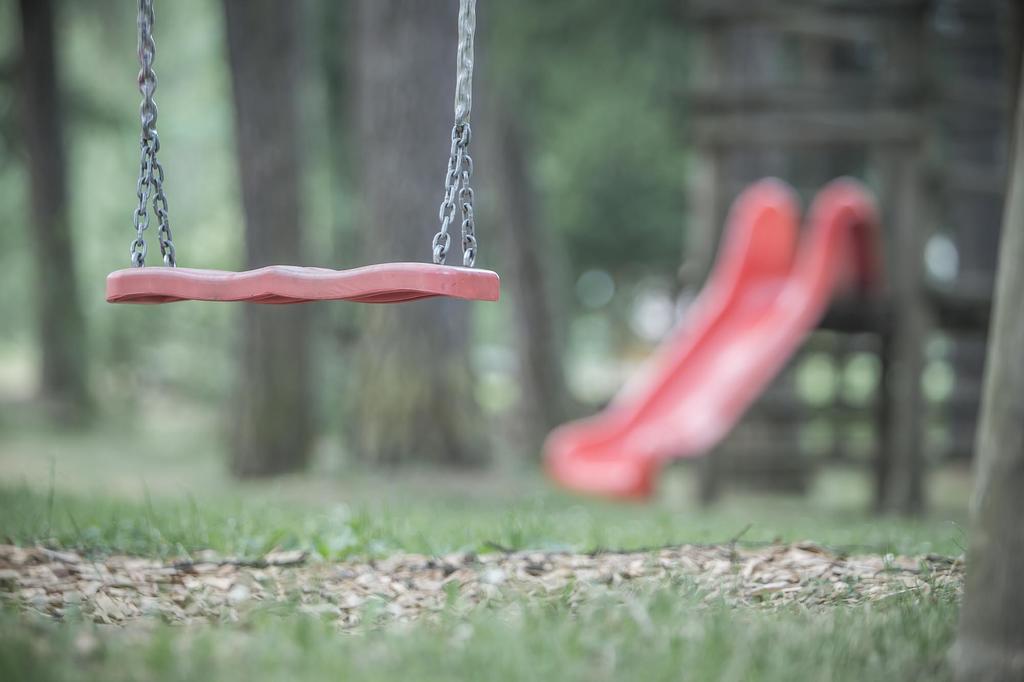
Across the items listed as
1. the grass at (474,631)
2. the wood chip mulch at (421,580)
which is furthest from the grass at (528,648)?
the wood chip mulch at (421,580)

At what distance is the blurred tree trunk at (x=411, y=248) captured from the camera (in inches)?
343

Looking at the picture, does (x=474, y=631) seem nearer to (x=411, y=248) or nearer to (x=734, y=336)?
(x=411, y=248)

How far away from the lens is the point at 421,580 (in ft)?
13.2

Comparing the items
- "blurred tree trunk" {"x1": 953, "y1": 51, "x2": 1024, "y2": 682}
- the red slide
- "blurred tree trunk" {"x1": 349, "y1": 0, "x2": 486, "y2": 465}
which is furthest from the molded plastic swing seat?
the red slide

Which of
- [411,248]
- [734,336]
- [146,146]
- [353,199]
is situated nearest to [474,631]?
[146,146]

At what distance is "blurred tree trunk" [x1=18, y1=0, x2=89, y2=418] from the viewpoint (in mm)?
14922

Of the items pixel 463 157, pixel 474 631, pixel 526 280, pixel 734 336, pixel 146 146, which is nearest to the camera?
pixel 474 631

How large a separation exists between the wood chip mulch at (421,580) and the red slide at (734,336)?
18.5 ft

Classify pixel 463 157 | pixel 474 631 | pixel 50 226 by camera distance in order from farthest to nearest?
pixel 50 226, pixel 463 157, pixel 474 631

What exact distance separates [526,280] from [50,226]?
6.40m

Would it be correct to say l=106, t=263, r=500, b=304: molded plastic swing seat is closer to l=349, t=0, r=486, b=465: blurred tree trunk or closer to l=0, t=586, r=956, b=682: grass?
l=0, t=586, r=956, b=682: grass

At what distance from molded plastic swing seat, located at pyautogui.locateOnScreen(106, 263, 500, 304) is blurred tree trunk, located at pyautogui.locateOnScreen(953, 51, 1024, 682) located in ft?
5.11

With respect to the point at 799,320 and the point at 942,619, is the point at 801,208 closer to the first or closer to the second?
the point at 799,320

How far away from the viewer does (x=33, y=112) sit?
1547 centimetres
